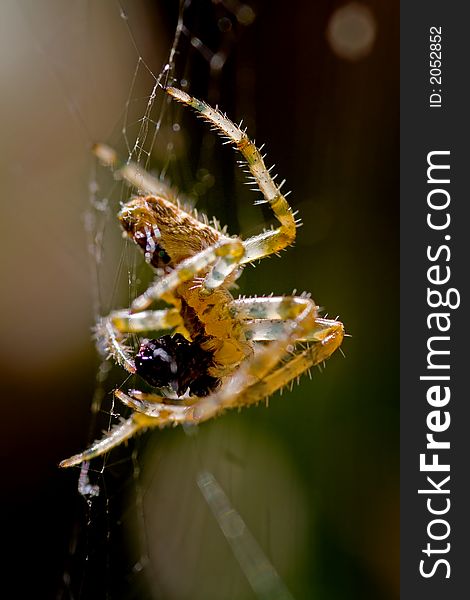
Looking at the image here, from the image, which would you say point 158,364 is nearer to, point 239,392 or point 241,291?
point 239,392

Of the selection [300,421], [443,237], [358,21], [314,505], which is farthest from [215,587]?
[358,21]

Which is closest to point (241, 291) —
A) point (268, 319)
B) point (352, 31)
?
point (268, 319)

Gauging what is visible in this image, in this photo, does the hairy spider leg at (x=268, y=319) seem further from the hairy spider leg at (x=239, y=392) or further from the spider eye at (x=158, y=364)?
the spider eye at (x=158, y=364)

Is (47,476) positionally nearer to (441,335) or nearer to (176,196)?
(176,196)

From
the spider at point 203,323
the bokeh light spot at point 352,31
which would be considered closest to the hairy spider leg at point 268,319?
the spider at point 203,323

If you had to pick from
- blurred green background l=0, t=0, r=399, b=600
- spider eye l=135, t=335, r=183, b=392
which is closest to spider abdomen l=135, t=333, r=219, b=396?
spider eye l=135, t=335, r=183, b=392

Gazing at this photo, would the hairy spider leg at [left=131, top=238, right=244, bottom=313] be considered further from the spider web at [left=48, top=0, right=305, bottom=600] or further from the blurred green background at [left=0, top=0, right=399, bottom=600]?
the blurred green background at [left=0, top=0, right=399, bottom=600]
